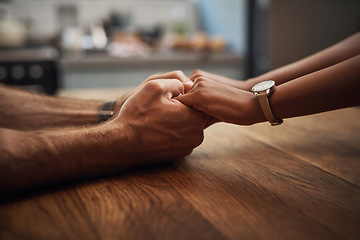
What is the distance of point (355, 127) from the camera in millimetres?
839

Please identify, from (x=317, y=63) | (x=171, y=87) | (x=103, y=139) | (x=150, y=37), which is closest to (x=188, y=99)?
(x=171, y=87)

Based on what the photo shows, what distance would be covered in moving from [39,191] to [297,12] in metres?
1.78

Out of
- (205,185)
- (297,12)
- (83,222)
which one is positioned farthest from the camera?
(297,12)

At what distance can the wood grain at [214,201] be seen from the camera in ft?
1.21

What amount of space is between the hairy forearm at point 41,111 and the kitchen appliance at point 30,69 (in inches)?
61.5

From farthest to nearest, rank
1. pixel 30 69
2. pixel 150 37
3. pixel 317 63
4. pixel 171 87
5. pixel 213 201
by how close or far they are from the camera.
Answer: pixel 150 37 → pixel 30 69 → pixel 317 63 → pixel 171 87 → pixel 213 201

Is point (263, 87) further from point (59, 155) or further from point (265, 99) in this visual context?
point (59, 155)

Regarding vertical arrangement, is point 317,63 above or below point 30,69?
above

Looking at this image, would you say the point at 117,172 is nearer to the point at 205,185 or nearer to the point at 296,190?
the point at 205,185

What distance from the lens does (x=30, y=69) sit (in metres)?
2.28

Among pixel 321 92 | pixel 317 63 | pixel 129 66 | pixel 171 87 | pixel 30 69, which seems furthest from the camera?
pixel 129 66

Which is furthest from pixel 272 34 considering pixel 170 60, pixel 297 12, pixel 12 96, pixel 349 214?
pixel 349 214

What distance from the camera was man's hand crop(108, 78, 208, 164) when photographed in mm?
577

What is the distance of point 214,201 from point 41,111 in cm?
53
